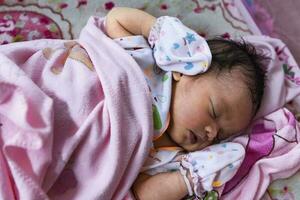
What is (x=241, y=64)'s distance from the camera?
110cm

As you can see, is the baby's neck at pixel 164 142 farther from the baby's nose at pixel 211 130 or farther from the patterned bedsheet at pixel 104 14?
the patterned bedsheet at pixel 104 14

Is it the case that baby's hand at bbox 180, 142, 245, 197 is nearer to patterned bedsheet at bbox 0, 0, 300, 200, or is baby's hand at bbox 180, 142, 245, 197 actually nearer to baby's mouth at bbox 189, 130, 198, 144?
baby's mouth at bbox 189, 130, 198, 144

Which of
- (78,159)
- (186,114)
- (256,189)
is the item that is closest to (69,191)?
(78,159)

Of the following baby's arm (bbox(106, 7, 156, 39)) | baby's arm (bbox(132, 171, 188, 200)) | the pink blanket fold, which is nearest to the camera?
the pink blanket fold

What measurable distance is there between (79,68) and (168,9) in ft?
1.37

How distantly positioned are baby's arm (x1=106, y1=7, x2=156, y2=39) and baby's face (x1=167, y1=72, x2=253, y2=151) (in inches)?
7.1

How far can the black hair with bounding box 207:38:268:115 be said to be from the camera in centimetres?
109

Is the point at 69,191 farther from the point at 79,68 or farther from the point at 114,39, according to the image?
the point at 114,39

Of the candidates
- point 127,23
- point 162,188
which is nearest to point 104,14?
point 127,23

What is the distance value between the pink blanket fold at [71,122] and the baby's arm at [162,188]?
0.14 feet

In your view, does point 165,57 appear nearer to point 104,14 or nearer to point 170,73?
point 170,73

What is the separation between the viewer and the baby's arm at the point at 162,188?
107cm

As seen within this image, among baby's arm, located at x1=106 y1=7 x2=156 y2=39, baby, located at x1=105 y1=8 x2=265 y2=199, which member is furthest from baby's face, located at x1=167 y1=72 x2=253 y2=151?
baby's arm, located at x1=106 y1=7 x2=156 y2=39

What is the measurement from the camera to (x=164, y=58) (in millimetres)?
1122
